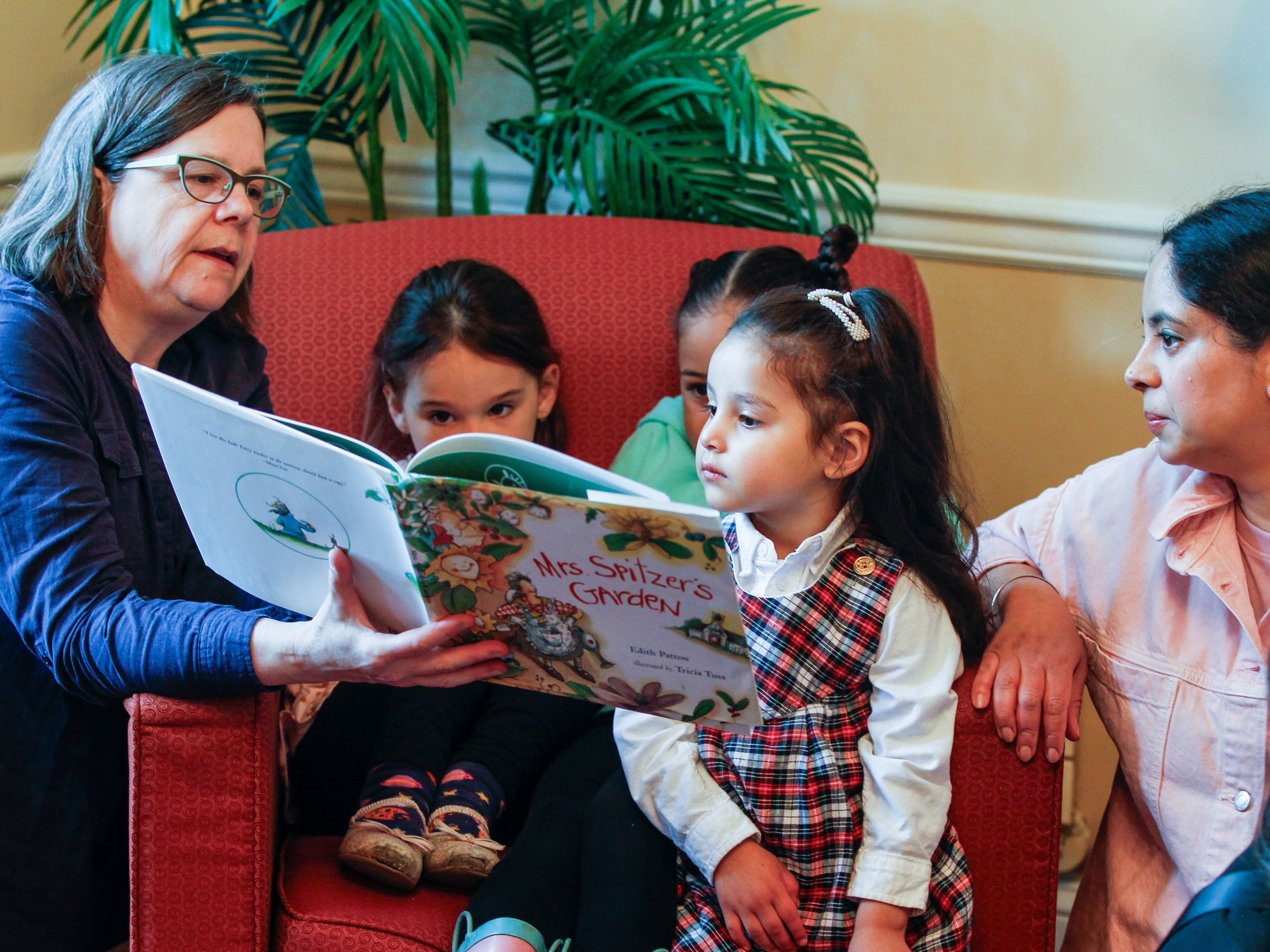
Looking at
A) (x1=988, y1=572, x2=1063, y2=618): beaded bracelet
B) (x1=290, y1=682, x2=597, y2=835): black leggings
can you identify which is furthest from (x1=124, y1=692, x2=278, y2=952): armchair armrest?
(x1=988, y1=572, x2=1063, y2=618): beaded bracelet

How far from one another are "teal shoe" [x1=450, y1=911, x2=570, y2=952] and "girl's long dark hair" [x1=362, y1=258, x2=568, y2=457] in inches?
28.1

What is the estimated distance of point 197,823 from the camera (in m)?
1.01

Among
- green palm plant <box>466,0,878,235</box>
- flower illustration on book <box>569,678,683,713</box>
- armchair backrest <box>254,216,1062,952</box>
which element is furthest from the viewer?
green palm plant <box>466,0,878,235</box>

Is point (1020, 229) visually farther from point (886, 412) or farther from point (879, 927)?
point (879, 927)

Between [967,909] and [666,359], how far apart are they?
0.87 meters

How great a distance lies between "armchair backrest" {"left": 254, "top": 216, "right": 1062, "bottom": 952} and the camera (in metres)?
1.55

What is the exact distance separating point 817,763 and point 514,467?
0.48 meters

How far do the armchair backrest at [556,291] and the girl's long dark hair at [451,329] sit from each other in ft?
0.15

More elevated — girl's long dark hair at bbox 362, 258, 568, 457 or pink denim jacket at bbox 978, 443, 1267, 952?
girl's long dark hair at bbox 362, 258, 568, 457

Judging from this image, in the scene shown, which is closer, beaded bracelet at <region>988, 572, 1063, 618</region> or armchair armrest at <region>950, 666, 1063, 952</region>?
armchair armrest at <region>950, 666, 1063, 952</region>

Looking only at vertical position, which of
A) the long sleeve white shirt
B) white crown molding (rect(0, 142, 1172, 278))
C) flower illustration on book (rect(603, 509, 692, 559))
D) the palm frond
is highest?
white crown molding (rect(0, 142, 1172, 278))

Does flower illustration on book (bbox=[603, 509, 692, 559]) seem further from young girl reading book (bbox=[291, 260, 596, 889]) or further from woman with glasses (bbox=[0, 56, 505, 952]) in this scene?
young girl reading book (bbox=[291, 260, 596, 889])

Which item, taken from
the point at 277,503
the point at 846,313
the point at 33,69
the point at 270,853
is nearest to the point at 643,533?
the point at 277,503

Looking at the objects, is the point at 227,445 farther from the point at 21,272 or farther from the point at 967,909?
the point at 967,909
